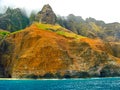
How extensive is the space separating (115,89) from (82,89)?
1474cm

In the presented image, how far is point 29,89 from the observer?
164 meters

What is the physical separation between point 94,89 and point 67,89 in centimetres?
1235

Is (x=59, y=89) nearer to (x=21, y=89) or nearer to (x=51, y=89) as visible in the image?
(x=51, y=89)

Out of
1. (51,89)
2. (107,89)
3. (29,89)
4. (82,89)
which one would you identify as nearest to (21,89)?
(29,89)

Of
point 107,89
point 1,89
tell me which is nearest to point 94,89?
point 107,89

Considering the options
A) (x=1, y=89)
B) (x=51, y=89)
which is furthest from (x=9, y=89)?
(x=51, y=89)

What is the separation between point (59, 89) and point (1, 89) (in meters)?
26.1

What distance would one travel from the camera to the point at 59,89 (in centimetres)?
16162

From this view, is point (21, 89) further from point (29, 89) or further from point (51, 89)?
point (51, 89)

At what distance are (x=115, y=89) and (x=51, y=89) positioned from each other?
91.1ft

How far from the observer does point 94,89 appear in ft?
525

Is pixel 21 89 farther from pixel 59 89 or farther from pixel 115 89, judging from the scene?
pixel 115 89

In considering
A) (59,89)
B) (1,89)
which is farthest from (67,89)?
(1,89)

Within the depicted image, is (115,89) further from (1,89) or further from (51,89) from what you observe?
(1,89)
